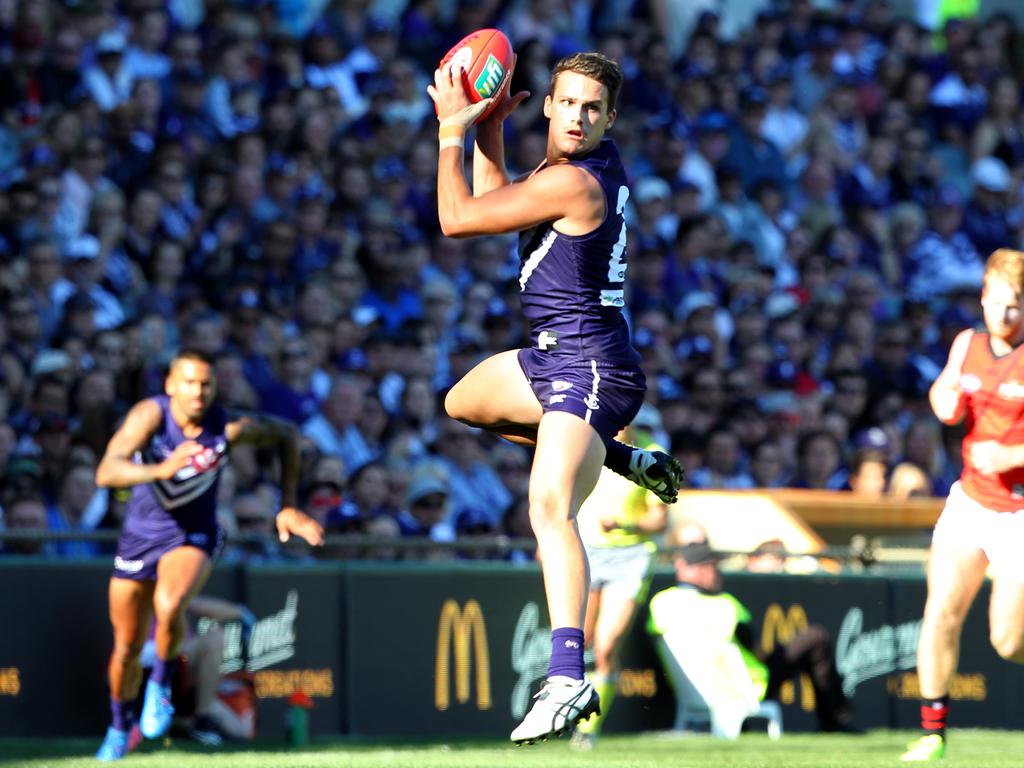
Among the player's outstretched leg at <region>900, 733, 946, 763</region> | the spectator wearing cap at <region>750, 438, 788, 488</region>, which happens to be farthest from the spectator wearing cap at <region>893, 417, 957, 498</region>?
the player's outstretched leg at <region>900, 733, 946, 763</region>

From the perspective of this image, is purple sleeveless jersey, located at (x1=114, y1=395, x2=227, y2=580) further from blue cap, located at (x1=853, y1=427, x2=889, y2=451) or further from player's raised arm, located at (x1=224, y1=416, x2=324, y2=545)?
blue cap, located at (x1=853, y1=427, x2=889, y2=451)

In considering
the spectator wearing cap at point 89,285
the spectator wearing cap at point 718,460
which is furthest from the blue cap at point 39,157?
the spectator wearing cap at point 718,460

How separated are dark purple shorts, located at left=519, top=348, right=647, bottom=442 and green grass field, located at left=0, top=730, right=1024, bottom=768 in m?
2.04

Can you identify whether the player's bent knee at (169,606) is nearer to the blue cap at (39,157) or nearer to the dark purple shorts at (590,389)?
the dark purple shorts at (590,389)

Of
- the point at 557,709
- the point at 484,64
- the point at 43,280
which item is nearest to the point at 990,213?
the point at 43,280

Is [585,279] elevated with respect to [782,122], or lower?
lower

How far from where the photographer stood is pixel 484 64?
23.8 feet

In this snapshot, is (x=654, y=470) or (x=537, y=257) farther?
(x=654, y=470)

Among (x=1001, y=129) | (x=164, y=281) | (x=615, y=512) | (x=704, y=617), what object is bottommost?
(x=704, y=617)

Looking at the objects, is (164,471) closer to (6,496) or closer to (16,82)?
(6,496)

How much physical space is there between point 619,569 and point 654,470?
13.4 feet

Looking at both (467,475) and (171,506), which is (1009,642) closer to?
(171,506)

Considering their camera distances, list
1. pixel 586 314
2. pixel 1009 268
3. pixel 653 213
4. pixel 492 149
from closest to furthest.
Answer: pixel 586 314 → pixel 492 149 → pixel 1009 268 → pixel 653 213

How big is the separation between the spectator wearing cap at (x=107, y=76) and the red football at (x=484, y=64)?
7.65m
